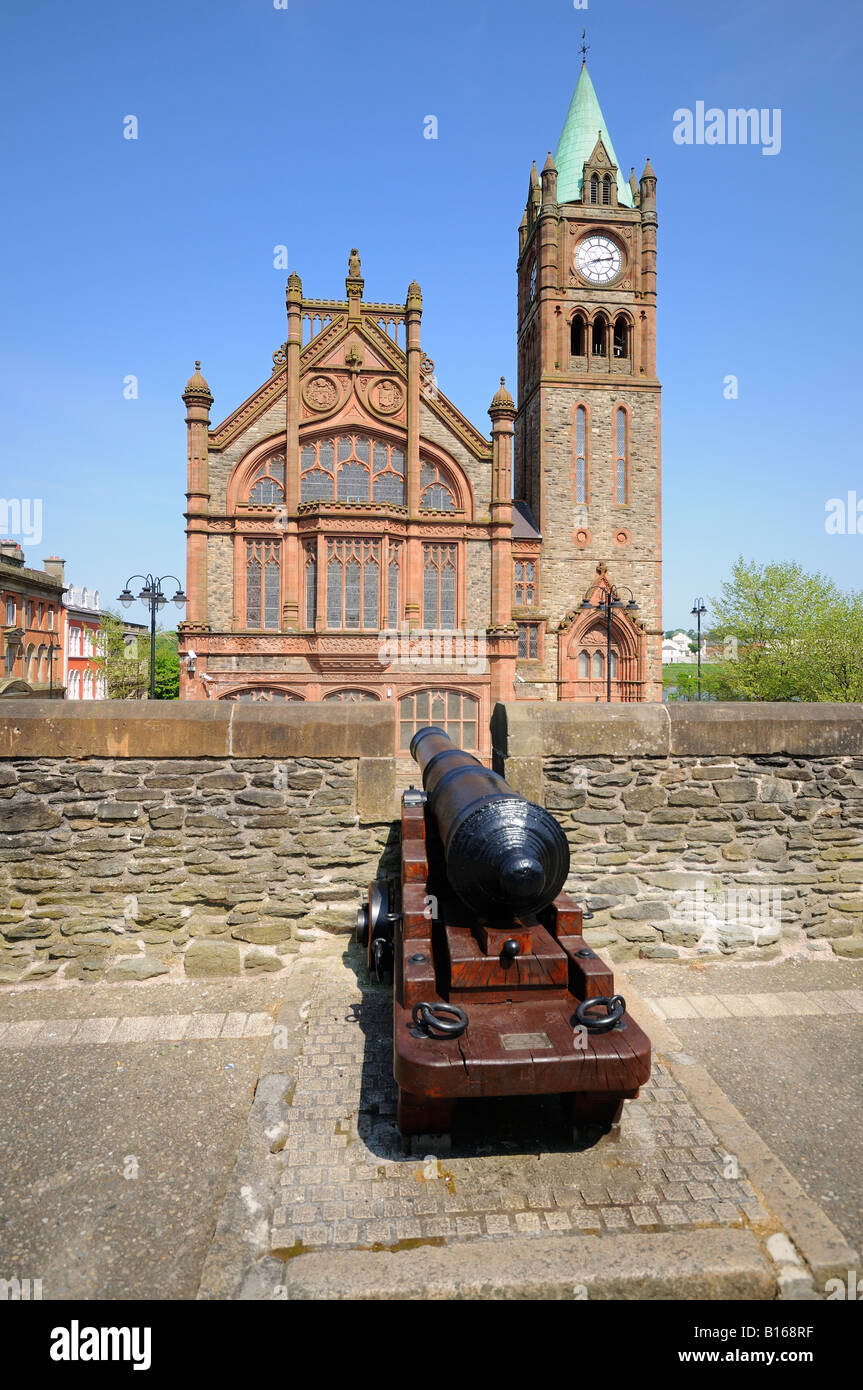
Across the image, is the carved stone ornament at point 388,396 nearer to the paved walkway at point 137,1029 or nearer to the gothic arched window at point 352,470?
the gothic arched window at point 352,470

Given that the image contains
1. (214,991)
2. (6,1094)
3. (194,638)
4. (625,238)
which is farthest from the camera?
(625,238)

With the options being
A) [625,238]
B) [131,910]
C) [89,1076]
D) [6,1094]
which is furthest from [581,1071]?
[625,238]

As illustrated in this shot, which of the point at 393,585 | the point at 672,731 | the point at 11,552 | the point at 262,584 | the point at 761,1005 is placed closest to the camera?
the point at 761,1005

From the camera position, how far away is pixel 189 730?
5.58 m

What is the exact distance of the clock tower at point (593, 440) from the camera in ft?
102

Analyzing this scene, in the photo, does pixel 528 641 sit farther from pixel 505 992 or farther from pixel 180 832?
pixel 505 992

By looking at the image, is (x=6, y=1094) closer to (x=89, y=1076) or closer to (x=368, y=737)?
(x=89, y=1076)

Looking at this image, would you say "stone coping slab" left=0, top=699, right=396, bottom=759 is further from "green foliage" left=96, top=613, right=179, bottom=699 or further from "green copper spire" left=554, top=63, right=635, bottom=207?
"green copper spire" left=554, top=63, right=635, bottom=207

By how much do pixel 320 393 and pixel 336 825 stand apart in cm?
2607

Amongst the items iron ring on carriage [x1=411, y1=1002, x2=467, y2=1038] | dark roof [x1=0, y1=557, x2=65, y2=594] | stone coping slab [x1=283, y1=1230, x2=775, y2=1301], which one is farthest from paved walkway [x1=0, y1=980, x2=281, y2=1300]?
dark roof [x1=0, y1=557, x2=65, y2=594]

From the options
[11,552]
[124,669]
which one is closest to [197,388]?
[124,669]

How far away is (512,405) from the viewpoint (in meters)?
27.5

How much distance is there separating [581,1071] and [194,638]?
2454cm

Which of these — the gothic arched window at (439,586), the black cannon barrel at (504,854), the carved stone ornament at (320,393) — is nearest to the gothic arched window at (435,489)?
the gothic arched window at (439,586)
